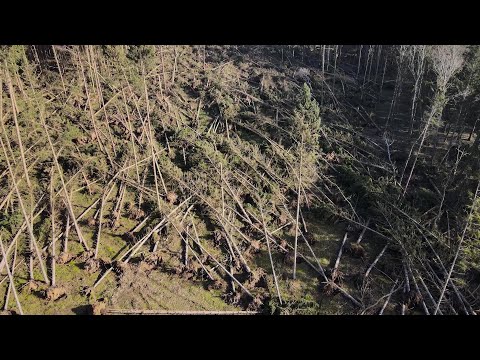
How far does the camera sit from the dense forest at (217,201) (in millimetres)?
12844

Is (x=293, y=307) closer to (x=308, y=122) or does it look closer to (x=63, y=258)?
(x=63, y=258)

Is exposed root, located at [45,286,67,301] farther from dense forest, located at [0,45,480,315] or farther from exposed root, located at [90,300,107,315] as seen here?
exposed root, located at [90,300,107,315]

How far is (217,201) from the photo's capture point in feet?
53.2

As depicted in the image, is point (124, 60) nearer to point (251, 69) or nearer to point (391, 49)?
point (251, 69)

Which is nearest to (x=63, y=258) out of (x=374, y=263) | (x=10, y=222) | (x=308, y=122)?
(x=10, y=222)

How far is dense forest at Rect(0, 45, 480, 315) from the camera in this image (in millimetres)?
12844

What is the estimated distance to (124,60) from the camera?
1938cm

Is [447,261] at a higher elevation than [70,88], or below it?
below

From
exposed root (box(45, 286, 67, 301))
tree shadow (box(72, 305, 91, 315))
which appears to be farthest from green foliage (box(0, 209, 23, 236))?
tree shadow (box(72, 305, 91, 315))

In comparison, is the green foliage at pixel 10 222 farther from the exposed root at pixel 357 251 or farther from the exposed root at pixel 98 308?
the exposed root at pixel 357 251

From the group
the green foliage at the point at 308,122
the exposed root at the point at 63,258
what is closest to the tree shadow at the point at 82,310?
the exposed root at the point at 63,258

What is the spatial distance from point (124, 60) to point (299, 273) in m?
14.3
